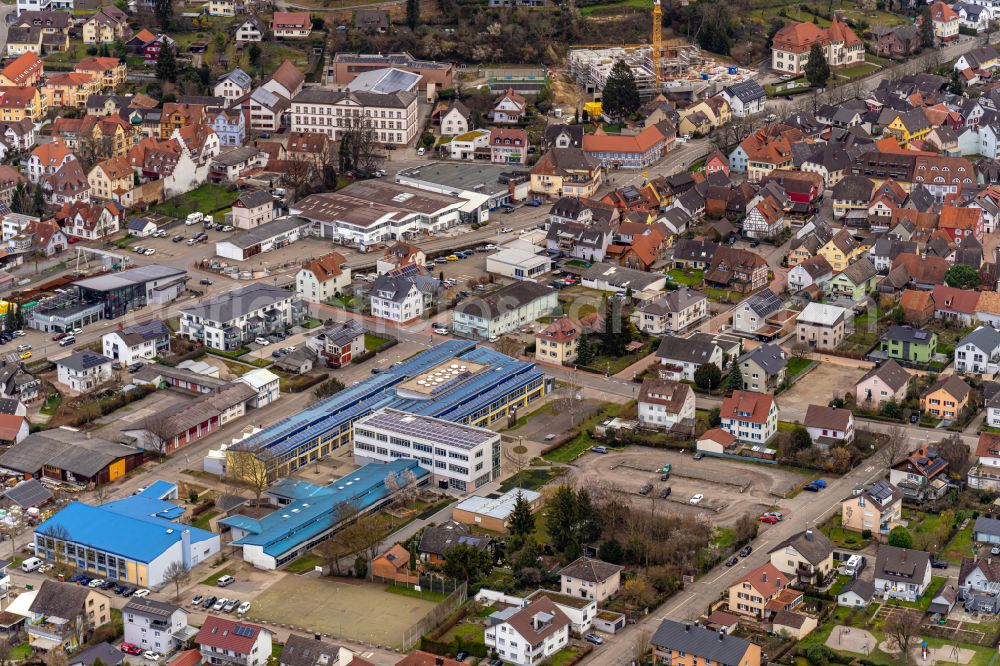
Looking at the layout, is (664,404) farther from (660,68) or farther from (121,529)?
(660,68)

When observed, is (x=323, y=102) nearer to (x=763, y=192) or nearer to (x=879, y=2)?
(x=763, y=192)

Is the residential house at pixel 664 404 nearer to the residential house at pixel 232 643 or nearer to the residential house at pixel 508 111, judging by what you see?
the residential house at pixel 232 643

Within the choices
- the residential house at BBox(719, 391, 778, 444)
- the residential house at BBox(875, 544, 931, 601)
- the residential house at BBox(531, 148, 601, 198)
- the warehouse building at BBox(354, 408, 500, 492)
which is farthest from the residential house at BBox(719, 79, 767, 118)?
the residential house at BBox(875, 544, 931, 601)

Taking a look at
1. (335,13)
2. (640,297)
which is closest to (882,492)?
(640,297)

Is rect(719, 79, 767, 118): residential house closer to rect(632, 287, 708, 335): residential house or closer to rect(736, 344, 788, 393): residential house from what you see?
rect(632, 287, 708, 335): residential house

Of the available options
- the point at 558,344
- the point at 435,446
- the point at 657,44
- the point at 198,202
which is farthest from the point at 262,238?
the point at 657,44

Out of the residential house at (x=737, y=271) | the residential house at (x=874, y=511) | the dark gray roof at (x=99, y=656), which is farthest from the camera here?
the residential house at (x=737, y=271)

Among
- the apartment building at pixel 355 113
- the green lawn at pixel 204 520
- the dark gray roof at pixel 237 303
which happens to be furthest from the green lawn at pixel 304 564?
the apartment building at pixel 355 113
